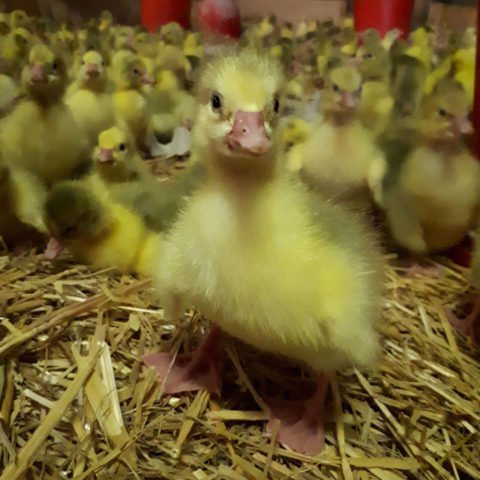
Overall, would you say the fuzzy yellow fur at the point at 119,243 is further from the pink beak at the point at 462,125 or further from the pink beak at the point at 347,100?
the pink beak at the point at 462,125

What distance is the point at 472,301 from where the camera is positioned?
1.52 meters

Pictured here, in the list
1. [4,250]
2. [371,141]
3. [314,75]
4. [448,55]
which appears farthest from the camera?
[314,75]

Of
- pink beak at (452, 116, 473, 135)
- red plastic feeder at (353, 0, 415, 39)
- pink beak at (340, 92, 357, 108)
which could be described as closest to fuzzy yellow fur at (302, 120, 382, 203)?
pink beak at (340, 92, 357, 108)

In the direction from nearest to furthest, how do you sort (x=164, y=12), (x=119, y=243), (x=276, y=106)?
(x=276, y=106), (x=119, y=243), (x=164, y=12)

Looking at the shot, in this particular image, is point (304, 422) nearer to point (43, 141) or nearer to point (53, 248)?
point (53, 248)

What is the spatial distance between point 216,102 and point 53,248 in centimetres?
87

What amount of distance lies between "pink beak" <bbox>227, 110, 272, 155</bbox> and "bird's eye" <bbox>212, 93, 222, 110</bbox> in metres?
0.07

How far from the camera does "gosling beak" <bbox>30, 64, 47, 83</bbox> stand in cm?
162

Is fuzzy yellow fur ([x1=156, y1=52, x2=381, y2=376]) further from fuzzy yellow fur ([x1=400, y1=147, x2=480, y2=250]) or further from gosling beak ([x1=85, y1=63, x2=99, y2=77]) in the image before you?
gosling beak ([x1=85, y1=63, x2=99, y2=77])

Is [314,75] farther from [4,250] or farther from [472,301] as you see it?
[4,250]

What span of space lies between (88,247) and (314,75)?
1.78 metres

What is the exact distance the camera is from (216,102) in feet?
2.83

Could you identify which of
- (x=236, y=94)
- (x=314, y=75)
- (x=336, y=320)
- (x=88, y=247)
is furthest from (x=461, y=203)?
(x=314, y=75)

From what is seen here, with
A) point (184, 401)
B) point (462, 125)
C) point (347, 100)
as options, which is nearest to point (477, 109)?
point (462, 125)
